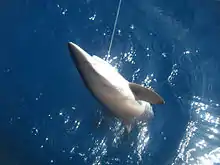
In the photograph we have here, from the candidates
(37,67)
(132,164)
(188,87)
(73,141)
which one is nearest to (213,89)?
(188,87)

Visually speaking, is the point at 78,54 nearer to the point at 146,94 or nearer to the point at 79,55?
the point at 79,55

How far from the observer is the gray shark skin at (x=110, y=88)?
8.82ft

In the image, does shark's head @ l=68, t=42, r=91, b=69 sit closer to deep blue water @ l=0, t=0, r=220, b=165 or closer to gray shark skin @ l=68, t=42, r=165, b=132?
gray shark skin @ l=68, t=42, r=165, b=132

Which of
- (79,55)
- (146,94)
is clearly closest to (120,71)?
(146,94)

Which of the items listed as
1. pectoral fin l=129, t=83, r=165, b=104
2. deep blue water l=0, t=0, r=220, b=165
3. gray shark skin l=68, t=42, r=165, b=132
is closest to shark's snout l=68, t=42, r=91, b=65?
gray shark skin l=68, t=42, r=165, b=132

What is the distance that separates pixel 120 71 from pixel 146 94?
3.02ft

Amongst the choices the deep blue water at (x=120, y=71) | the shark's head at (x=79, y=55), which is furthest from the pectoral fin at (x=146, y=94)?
the deep blue water at (x=120, y=71)

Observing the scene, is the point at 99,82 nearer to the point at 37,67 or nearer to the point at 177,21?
the point at 37,67

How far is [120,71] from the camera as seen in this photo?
3768mm

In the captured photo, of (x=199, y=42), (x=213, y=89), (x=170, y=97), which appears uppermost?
(x=199, y=42)

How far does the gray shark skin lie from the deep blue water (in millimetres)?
531

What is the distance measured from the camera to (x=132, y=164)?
3.38 meters

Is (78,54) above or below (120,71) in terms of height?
below

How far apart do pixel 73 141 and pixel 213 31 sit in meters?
1.95
